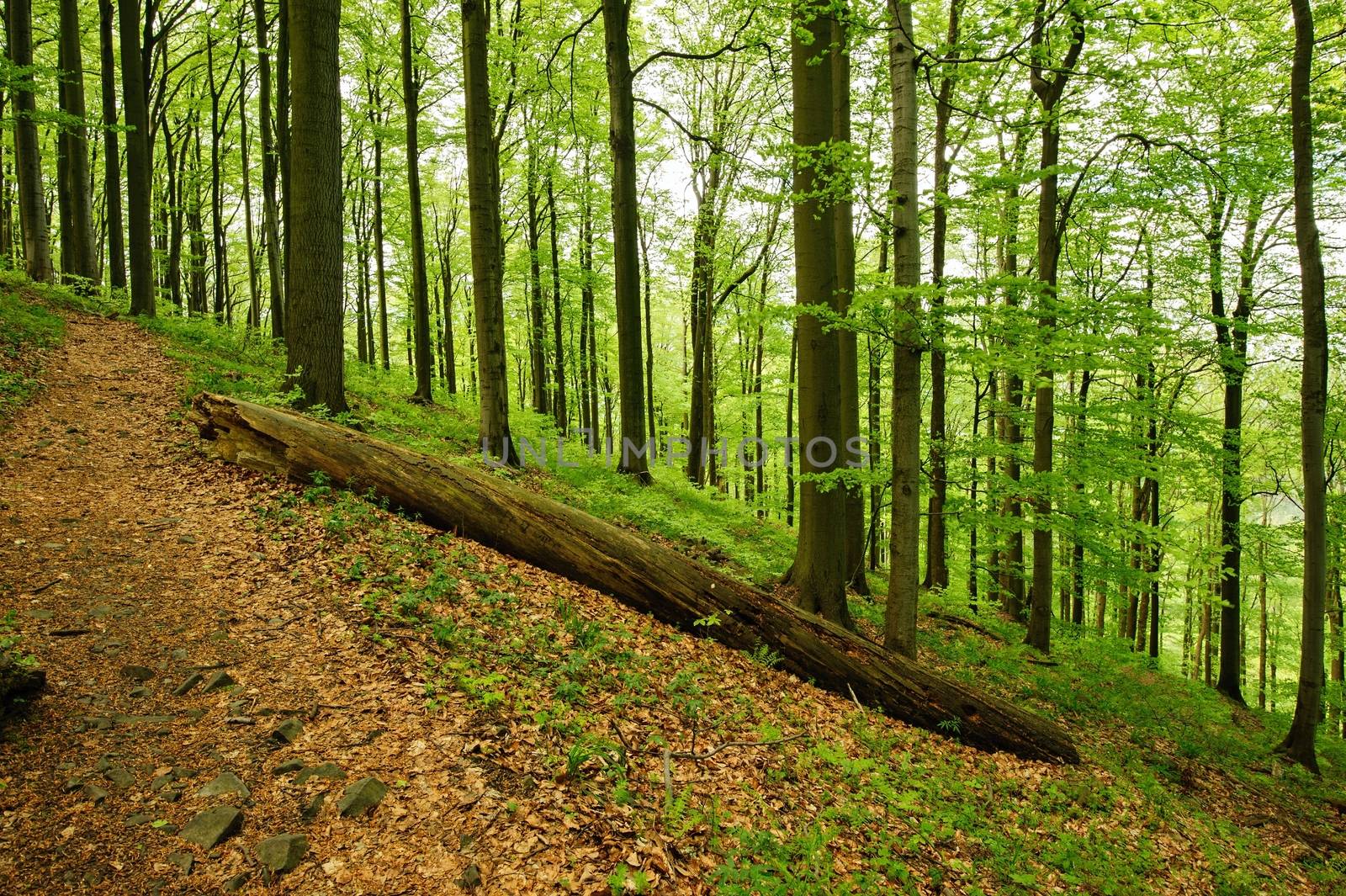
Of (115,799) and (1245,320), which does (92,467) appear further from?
(1245,320)

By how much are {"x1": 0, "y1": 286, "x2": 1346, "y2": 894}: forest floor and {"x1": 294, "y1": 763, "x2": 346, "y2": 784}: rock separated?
14mm

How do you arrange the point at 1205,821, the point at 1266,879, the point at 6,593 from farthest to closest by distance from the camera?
the point at 1205,821 → the point at 1266,879 → the point at 6,593

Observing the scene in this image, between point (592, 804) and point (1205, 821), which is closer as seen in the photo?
point (592, 804)

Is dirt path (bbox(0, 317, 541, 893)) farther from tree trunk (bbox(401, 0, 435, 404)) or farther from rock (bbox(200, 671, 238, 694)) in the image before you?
tree trunk (bbox(401, 0, 435, 404))

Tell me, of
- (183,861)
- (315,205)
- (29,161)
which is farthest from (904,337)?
(29,161)

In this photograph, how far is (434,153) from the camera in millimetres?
24141

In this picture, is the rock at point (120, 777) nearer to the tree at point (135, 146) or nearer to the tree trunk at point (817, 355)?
the tree trunk at point (817, 355)

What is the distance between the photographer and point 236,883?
2686 millimetres

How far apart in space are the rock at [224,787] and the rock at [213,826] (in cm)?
10

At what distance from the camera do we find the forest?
4.73m

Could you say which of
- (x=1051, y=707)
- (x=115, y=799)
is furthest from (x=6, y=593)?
(x=1051, y=707)

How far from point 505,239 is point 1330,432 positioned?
83.7 ft

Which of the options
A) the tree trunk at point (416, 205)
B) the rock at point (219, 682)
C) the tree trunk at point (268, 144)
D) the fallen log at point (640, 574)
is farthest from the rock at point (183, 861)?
the tree trunk at point (268, 144)

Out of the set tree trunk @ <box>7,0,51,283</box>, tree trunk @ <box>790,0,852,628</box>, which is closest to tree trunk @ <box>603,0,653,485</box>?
tree trunk @ <box>790,0,852,628</box>
